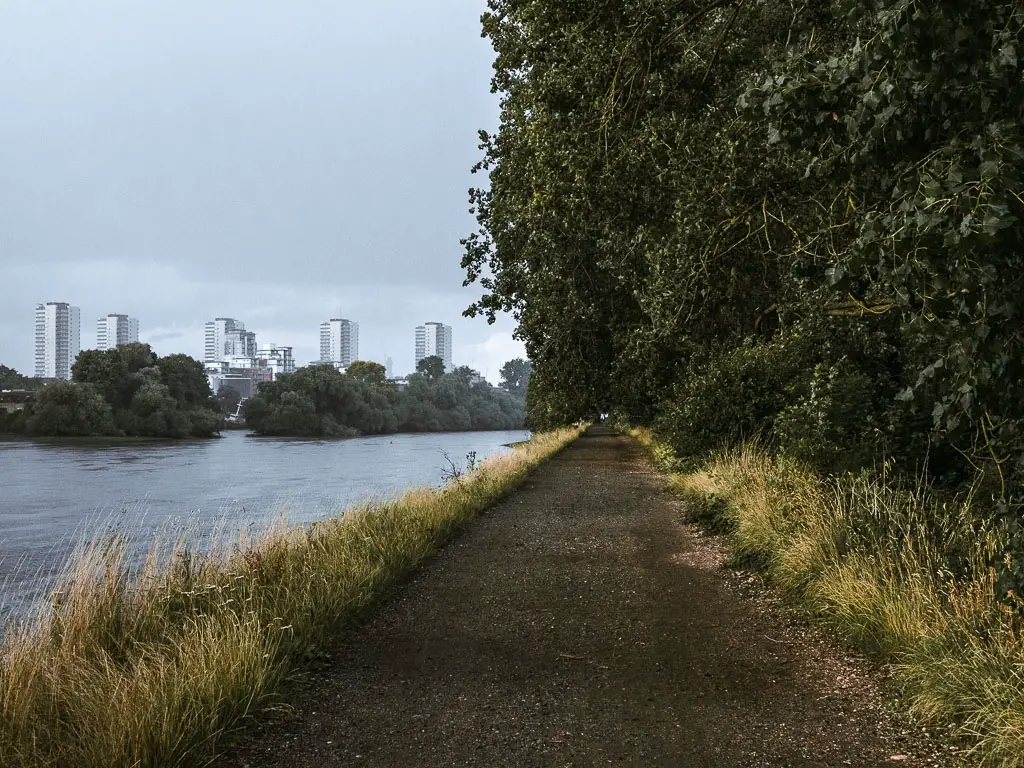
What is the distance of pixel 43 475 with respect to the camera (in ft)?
113

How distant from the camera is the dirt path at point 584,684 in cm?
371

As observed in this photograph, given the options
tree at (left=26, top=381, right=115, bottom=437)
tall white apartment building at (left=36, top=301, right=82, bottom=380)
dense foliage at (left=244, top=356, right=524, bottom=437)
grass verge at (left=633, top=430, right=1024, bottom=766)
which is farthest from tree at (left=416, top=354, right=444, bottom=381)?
grass verge at (left=633, top=430, right=1024, bottom=766)

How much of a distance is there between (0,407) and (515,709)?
240 feet

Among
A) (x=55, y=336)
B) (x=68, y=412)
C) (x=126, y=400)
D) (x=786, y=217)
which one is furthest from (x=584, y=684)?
(x=55, y=336)

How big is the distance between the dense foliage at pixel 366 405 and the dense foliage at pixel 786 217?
66.6 m

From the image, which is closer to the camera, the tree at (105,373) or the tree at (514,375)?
the tree at (105,373)

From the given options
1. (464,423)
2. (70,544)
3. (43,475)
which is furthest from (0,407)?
(464,423)

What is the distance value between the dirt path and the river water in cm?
332

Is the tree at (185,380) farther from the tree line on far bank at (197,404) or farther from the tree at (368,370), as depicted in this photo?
the tree at (368,370)

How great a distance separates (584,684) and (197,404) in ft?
243

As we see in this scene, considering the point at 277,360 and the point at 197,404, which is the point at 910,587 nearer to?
the point at 197,404

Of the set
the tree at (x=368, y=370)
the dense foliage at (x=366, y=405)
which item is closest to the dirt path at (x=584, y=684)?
the dense foliage at (x=366, y=405)

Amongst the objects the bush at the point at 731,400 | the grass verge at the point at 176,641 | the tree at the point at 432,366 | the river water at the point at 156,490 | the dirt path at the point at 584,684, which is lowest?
the river water at the point at 156,490

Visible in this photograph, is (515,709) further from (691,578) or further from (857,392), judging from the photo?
(857,392)
